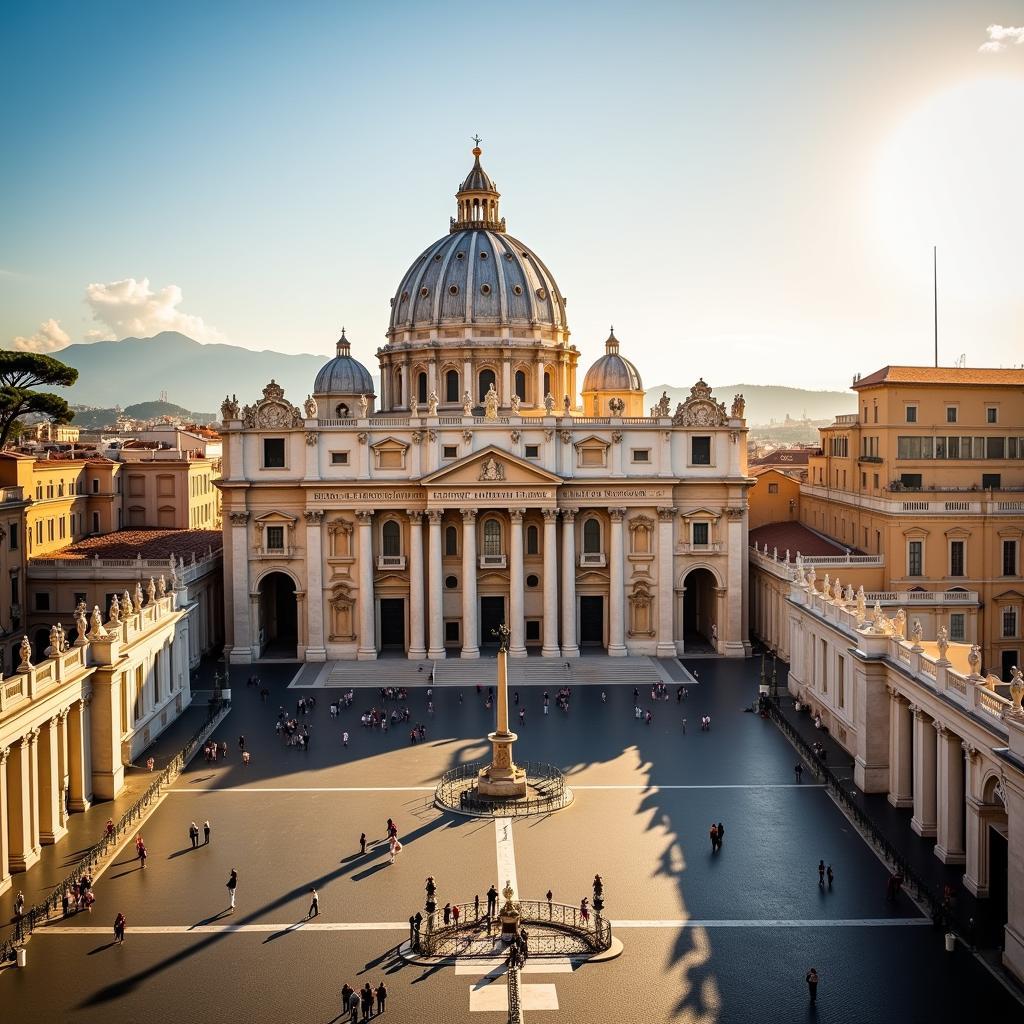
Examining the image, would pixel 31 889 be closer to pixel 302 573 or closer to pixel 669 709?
pixel 669 709

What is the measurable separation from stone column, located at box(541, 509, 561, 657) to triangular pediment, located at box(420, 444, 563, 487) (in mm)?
2315

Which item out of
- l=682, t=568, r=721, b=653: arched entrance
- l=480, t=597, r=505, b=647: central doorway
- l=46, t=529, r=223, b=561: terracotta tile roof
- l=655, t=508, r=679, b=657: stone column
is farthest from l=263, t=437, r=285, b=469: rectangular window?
l=682, t=568, r=721, b=653: arched entrance

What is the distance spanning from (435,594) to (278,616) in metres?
13.4

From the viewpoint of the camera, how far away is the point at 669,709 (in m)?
56.2

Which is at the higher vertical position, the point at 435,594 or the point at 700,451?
the point at 700,451

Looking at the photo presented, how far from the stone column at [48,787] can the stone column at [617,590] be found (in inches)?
1417

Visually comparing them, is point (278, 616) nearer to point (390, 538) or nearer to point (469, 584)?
point (390, 538)

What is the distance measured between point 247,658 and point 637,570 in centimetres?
2272

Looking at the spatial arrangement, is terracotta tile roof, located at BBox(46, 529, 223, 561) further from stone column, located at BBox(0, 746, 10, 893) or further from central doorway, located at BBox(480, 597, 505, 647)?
stone column, located at BBox(0, 746, 10, 893)

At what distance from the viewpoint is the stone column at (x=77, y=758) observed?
4059cm

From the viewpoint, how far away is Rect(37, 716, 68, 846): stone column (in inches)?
1479

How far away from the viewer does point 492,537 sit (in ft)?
228

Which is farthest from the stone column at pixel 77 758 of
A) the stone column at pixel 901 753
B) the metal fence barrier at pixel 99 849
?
the stone column at pixel 901 753

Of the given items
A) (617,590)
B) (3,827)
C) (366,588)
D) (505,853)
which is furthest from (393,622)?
(3,827)
